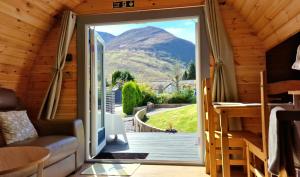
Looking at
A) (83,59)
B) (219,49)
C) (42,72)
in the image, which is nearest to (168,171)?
(219,49)

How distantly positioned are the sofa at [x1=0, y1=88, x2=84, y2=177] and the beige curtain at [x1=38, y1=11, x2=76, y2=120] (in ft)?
1.22

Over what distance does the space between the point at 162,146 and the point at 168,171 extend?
4.79ft

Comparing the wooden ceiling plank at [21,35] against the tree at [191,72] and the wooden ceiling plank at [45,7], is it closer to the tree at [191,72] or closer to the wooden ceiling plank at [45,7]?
the wooden ceiling plank at [45,7]

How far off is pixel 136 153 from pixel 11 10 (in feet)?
8.68

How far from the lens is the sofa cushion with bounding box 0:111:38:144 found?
2744 mm

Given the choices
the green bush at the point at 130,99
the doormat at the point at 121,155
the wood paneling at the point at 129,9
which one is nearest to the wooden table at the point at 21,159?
the doormat at the point at 121,155

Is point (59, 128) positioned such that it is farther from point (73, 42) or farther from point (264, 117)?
point (264, 117)

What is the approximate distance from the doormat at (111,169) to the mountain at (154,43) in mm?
6194

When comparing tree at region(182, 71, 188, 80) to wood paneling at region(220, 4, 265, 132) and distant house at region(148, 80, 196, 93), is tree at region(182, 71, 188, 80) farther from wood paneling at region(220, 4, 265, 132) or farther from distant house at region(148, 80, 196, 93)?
wood paneling at region(220, 4, 265, 132)

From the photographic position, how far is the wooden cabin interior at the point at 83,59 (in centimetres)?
258

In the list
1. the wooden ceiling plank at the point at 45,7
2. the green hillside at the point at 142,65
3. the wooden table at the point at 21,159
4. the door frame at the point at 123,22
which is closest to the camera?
the wooden table at the point at 21,159

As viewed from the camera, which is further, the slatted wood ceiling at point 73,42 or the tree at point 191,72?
the tree at point 191,72

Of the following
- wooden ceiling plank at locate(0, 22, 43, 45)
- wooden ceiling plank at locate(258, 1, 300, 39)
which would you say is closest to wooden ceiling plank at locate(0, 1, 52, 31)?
wooden ceiling plank at locate(0, 22, 43, 45)

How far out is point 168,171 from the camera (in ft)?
10.8
